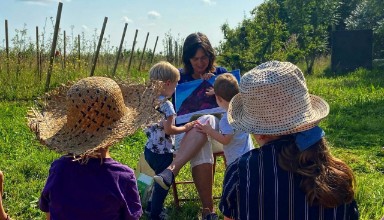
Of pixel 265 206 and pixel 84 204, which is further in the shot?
pixel 84 204

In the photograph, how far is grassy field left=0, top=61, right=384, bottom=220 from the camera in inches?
158

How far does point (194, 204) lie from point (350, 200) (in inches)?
92.7

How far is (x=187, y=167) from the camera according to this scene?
5.25 metres

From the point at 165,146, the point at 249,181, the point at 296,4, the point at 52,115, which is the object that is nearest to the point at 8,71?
the point at 165,146

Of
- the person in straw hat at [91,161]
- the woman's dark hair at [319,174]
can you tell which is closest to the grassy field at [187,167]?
the person in straw hat at [91,161]

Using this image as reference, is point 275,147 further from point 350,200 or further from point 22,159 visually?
point 22,159

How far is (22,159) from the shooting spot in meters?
5.32

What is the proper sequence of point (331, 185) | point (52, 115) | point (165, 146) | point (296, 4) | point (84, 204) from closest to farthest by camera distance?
point (331, 185), point (84, 204), point (52, 115), point (165, 146), point (296, 4)

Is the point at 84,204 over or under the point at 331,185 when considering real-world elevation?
under

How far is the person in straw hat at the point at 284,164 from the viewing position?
5.74ft

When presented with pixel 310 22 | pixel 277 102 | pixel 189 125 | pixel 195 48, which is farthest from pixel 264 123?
pixel 310 22

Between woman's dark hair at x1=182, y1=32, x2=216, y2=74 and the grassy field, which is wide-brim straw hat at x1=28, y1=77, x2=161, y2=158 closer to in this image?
the grassy field

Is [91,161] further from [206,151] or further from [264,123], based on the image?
[206,151]

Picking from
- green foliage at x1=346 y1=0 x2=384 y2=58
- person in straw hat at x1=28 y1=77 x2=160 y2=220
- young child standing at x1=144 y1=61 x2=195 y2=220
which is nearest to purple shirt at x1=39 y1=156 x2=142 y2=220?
person in straw hat at x1=28 y1=77 x2=160 y2=220
